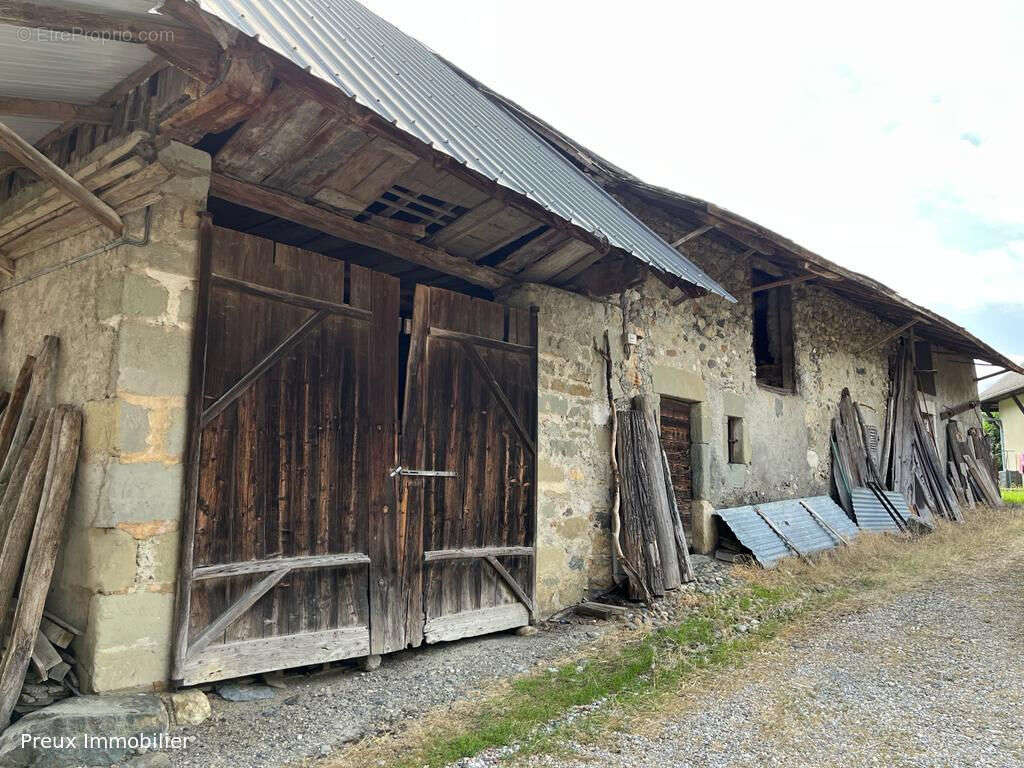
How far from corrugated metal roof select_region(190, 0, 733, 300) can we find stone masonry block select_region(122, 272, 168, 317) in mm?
1326

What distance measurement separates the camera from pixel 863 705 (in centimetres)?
373

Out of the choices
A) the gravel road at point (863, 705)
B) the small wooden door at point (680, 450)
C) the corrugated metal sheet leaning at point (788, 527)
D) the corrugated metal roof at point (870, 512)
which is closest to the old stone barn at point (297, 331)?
the small wooden door at point (680, 450)

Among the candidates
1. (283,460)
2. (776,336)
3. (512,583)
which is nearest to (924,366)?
(776,336)

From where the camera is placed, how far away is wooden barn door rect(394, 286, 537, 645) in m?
4.73

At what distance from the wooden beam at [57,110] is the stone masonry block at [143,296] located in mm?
821

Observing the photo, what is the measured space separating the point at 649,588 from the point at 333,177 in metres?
4.17

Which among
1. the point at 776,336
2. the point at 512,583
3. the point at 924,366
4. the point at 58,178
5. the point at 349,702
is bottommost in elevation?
the point at 349,702

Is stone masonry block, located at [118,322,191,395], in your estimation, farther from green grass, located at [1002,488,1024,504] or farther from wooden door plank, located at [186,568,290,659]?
green grass, located at [1002,488,1024,504]

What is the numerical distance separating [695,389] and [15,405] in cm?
587

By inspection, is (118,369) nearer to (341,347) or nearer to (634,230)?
(341,347)

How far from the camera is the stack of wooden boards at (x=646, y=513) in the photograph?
6.09 metres

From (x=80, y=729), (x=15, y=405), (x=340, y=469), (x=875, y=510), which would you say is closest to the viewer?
(x=80, y=729)

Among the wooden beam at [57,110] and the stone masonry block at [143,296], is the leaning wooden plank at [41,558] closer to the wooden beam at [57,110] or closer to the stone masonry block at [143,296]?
the stone masonry block at [143,296]

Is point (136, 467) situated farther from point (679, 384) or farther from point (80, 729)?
point (679, 384)
